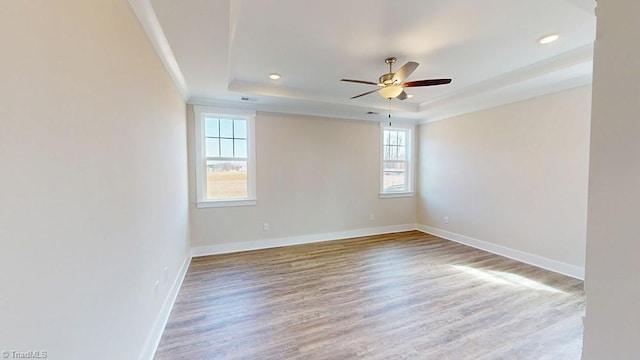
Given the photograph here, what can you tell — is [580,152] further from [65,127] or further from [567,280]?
[65,127]

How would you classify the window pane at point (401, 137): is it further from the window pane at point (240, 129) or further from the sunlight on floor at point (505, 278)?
the window pane at point (240, 129)

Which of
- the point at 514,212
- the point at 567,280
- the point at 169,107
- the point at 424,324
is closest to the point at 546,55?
the point at 514,212

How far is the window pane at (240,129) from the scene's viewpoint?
4536 mm

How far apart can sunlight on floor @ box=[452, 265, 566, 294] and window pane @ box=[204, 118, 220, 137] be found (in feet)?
13.5

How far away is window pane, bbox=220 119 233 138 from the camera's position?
14.6ft

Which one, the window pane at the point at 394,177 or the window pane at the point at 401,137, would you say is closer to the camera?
the window pane at the point at 394,177

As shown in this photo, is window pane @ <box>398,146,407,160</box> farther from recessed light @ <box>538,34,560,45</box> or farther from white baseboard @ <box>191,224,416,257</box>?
recessed light @ <box>538,34,560,45</box>

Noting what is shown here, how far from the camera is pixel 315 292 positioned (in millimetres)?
3012

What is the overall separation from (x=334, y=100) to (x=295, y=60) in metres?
1.48

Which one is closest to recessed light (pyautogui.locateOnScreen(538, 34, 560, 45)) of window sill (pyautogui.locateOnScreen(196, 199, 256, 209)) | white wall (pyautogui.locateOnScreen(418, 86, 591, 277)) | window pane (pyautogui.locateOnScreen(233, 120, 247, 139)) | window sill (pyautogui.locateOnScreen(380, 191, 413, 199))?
white wall (pyautogui.locateOnScreen(418, 86, 591, 277))

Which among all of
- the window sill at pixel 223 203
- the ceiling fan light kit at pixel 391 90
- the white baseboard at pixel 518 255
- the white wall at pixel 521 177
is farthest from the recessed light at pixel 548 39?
the window sill at pixel 223 203

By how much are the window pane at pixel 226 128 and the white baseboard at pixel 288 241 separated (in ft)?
5.86

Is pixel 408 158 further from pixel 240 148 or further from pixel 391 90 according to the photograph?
pixel 240 148

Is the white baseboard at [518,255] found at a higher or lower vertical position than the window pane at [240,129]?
lower
